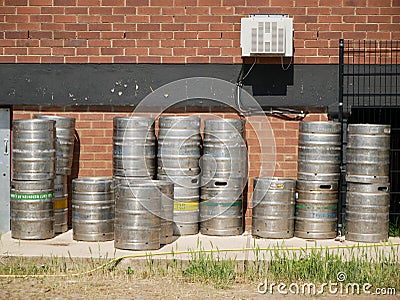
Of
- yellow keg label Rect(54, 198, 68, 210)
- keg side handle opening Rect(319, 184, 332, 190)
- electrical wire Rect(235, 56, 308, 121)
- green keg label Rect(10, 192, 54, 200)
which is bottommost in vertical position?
yellow keg label Rect(54, 198, 68, 210)

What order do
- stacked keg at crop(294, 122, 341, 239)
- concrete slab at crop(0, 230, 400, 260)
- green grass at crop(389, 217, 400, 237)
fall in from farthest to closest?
green grass at crop(389, 217, 400, 237) → stacked keg at crop(294, 122, 341, 239) → concrete slab at crop(0, 230, 400, 260)

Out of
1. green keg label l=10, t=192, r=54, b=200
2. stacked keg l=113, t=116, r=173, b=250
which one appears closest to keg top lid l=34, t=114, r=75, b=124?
stacked keg l=113, t=116, r=173, b=250

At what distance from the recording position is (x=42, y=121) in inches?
396

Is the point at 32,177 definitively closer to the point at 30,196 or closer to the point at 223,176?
the point at 30,196

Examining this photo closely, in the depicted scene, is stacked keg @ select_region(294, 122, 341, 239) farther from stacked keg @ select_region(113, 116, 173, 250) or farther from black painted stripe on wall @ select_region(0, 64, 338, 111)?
stacked keg @ select_region(113, 116, 173, 250)

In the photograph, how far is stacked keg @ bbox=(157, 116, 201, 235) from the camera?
34.1ft

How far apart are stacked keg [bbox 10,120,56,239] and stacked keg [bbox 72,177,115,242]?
386mm

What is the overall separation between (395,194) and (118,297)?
16.9 feet

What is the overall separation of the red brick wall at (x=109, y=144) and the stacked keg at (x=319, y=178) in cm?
67

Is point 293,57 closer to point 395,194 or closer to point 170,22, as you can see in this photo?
point 170,22

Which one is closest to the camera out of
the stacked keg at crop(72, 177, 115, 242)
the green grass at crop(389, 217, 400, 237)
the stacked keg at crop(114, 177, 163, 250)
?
the stacked keg at crop(114, 177, 163, 250)

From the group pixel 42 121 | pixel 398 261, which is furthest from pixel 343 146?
pixel 42 121

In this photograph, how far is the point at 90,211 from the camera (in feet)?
33.0

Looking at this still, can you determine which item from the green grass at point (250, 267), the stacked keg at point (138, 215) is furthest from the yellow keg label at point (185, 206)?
the green grass at point (250, 267)
